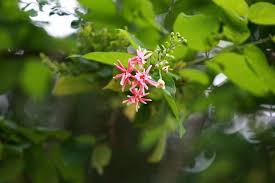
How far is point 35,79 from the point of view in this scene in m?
1.04

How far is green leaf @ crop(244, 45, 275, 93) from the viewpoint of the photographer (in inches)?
28.0

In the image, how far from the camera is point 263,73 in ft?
2.36

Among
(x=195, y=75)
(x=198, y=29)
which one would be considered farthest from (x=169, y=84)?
(x=195, y=75)

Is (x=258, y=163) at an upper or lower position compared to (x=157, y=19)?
lower

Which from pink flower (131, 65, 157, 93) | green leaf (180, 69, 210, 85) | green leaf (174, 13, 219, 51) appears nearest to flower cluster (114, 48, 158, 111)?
pink flower (131, 65, 157, 93)

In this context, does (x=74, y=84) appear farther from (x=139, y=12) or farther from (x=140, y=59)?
(x=140, y=59)

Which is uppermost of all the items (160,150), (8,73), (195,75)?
(195,75)

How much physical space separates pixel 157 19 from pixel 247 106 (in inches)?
12.1

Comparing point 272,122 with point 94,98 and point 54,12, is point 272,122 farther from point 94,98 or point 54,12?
point 54,12

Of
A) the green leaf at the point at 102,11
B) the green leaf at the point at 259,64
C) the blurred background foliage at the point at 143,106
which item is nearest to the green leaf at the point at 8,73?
the blurred background foliage at the point at 143,106

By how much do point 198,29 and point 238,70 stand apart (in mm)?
103

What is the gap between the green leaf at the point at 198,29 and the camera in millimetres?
664

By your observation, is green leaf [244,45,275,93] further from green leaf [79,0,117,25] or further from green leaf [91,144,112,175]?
green leaf [91,144,112,175]

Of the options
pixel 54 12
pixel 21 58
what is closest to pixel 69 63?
pixel 54 12
